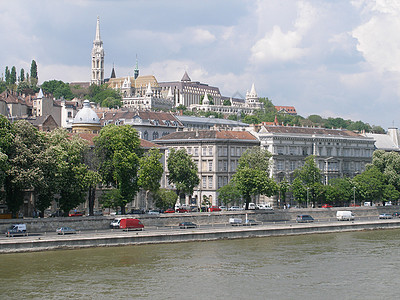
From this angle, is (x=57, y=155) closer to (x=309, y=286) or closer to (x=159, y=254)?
(x=159, y=254)

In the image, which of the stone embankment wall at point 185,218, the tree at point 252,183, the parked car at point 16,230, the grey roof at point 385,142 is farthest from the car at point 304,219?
the grey roof at point 385,142

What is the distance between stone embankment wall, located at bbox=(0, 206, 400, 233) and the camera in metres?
63.6

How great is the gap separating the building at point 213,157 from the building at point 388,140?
1507 inches

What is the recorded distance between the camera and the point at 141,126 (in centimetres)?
11425

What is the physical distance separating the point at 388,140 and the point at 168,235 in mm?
82862

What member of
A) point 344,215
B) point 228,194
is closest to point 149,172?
point 228,194

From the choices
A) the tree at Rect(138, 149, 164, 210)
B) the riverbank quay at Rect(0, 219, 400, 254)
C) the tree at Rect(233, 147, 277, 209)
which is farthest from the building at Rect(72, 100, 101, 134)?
the riverbank quay at Rect(0, 219, 400, 254)

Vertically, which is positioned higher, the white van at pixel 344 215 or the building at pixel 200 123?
the building at pixel 200 123

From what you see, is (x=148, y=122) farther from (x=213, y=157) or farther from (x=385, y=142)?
(x=385, y=142)

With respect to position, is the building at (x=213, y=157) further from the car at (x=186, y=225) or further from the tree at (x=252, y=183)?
the car at (x=186, y=225)

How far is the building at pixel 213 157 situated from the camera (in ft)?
322

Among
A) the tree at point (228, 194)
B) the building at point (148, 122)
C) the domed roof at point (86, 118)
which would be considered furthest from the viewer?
the building at point (148, 122)

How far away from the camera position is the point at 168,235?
62.3 meters

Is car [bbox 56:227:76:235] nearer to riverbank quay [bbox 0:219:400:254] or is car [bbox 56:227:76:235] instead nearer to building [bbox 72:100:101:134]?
riverbank quay [bbox 0:219:400:254]
